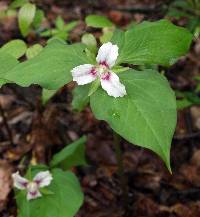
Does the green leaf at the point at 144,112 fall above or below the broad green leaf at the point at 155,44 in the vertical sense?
below

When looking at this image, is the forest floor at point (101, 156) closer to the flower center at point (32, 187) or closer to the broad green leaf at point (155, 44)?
the flower center at point (32, 187)

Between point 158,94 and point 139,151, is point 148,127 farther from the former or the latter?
point 139,151

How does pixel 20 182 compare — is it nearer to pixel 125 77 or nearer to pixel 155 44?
pixel 125 77

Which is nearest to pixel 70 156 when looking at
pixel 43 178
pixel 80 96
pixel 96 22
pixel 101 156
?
pixel 43 178

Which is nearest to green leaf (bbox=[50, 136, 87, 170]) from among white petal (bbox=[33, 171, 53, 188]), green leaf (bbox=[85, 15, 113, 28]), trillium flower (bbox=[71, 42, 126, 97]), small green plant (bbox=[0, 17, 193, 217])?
white petal (bbox=[33, 171, 53, 188])

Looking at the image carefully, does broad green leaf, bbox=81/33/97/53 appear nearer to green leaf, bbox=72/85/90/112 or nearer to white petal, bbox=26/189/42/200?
green leaf, bbox=72/85/90/112

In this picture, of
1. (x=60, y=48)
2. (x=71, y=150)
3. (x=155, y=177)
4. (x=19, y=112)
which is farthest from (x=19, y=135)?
(x=60, y=48)

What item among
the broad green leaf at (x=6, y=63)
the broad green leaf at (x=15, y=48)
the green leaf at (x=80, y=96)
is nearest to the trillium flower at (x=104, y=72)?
the green leaf at (x=80, y=96)
